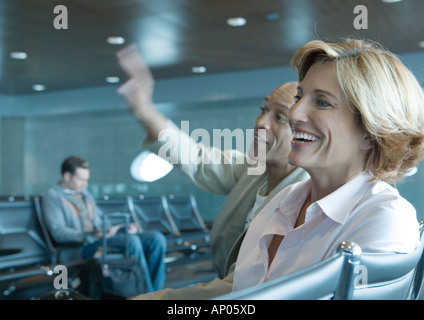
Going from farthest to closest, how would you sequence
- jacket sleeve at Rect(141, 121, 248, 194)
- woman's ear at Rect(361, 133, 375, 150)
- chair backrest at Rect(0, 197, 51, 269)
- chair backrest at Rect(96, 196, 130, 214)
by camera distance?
chair backrest at Rect(96, 196, 130, 214) → chair backrest at Rect(0, 197, 51, 269) → jacket sleeve at Rect(141, 121, 248, 194) → woman's ear at Rect(361, 133, 375, 150)

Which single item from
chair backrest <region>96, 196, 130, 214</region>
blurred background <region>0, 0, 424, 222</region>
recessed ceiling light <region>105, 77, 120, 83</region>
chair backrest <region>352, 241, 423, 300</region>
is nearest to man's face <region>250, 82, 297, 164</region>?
chair backrest <region>352, 241, 423, 300</region>

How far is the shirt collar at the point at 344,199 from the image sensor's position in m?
0.81

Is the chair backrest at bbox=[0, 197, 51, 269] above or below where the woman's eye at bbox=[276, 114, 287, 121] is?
below

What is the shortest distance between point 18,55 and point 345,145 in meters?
7.33

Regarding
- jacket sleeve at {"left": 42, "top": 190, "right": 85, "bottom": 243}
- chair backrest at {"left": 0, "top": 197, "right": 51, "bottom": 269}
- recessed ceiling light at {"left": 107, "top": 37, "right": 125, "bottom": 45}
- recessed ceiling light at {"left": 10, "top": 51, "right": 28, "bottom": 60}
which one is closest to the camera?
chair backrest at {"left": 0, "top": 197, "right": 51, "bottom": 269}

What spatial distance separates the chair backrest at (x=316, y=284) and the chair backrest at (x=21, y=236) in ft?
9.06

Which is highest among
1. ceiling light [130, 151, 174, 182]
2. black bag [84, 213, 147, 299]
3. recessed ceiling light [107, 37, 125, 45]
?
recessed ceiling light [107, 37, 125, 45]

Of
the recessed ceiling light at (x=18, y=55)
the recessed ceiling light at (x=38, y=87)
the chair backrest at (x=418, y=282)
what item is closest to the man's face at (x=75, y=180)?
the chair backrest at (x=418, y=282)

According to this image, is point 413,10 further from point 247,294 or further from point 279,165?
point 247,294

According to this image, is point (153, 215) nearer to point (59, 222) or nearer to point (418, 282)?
point (59, 222)

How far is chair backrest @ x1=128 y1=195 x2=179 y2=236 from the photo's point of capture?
16.4ft

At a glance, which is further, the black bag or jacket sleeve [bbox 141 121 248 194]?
the black bag

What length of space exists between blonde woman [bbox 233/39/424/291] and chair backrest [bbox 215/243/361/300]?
0.24 metres

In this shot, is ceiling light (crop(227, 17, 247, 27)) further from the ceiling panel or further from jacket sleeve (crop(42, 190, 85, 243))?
jacket sleeve (crop(42, 190, 85, 243))
